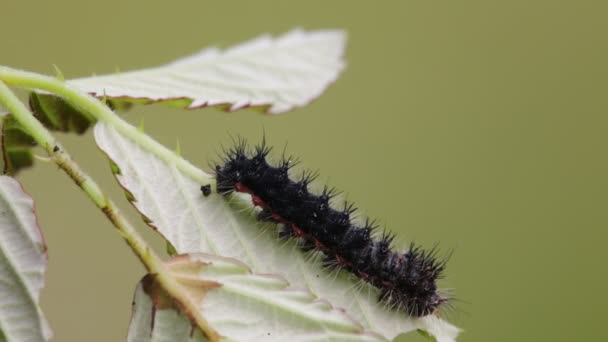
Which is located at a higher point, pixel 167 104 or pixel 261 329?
pixel 167 104

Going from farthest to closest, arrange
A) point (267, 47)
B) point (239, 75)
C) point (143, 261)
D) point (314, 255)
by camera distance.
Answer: point (267, 47) < point (239, 75) < point (314, 255) < point (143, 261)

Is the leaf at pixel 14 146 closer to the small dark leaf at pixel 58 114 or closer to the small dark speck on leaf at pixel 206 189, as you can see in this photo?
the small dark leaf at pixel 58 114

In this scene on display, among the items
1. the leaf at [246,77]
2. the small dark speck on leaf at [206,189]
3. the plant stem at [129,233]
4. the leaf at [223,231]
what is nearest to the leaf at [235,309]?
the plant stem at [129,233]

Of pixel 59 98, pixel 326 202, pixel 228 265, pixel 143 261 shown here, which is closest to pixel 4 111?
pixel 59 98

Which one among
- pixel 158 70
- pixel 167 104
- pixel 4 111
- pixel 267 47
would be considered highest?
pixel 267 47

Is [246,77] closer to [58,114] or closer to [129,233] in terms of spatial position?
[58,114]

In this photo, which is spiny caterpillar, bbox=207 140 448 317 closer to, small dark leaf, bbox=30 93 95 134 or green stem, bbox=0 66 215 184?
green stem, bbox=0 66 215 184

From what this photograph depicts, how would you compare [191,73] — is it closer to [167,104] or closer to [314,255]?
[167,104]
